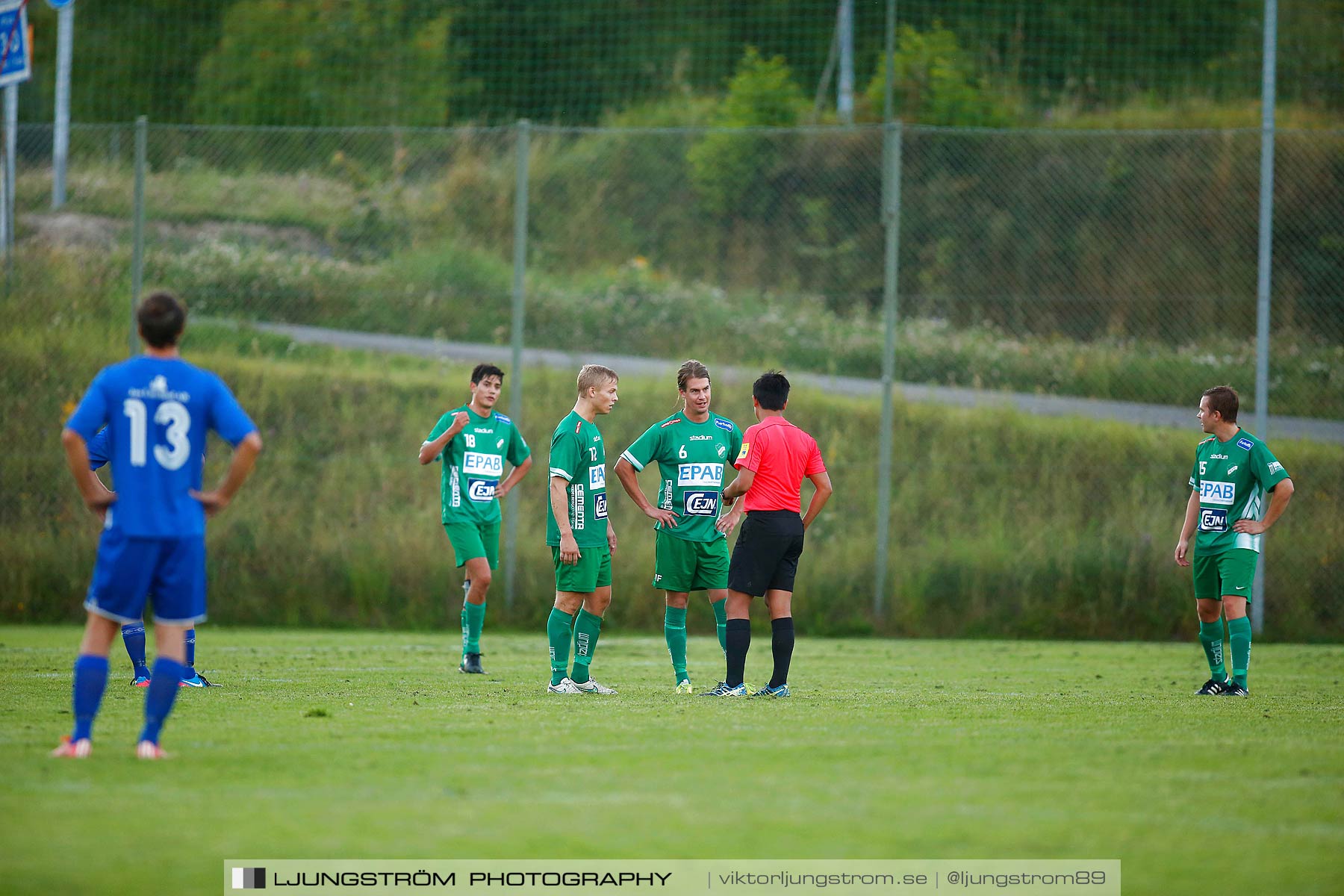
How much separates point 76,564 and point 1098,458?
1109cm

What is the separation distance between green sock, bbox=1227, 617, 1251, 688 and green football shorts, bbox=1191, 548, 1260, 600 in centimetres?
18

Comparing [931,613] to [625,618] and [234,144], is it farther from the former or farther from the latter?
[234,144]

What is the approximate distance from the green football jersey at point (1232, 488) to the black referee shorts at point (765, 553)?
297 centimetres

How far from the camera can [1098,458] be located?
50.4 feet

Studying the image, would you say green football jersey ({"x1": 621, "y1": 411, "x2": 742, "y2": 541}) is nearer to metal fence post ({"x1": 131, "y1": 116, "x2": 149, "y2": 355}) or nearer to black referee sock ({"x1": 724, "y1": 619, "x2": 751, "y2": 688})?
black referee sock ({"x1": 724, "y1": 619, "x2": 751, "y2": 688})

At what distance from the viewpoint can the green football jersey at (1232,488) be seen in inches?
362

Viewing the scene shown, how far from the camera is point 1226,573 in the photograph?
912cm

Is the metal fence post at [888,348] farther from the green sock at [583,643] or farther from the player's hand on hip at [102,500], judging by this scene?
the player's hand on hip at [102,500]

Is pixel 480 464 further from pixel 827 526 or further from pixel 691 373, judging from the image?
pixel 827 526

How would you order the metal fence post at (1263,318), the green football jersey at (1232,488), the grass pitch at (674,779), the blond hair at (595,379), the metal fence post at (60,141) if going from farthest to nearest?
the metal fence post at (60,141)
the metal fence post at (1263,318)
the green football jersey at (1232,488)
the blond hair at (595,379)
the grass pitch at (674,779)

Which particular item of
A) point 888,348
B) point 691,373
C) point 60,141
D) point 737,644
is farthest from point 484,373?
point 60,141

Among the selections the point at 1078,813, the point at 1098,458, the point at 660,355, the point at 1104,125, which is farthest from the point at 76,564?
the point at 1104,125

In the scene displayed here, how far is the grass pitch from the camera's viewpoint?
434cm

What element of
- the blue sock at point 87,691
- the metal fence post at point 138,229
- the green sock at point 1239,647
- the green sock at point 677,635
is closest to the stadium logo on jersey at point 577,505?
the green sock at point 677,635
